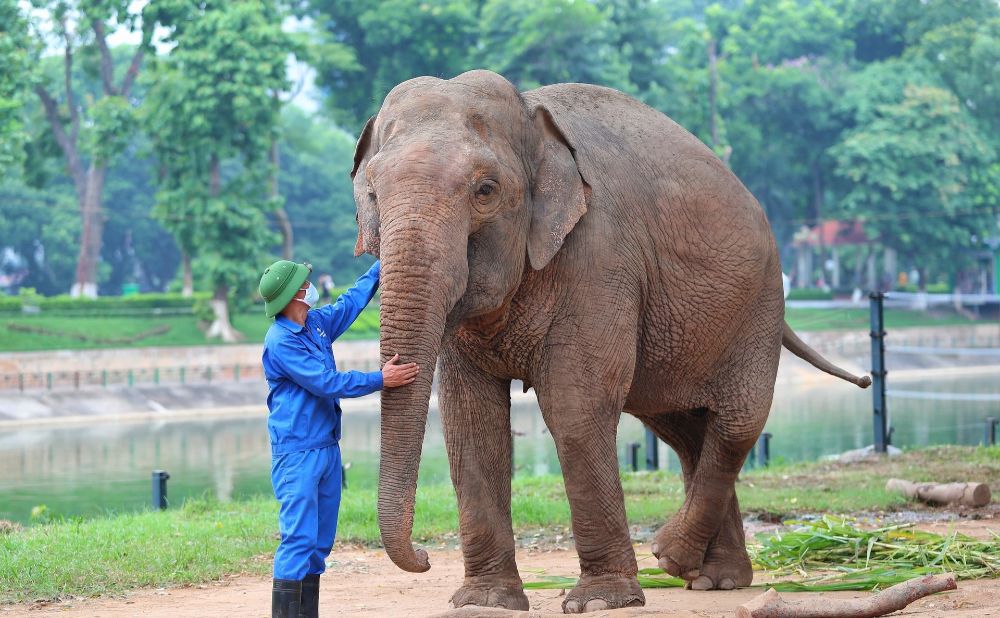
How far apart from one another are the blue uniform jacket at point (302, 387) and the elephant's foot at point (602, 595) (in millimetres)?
1333

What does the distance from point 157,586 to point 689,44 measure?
152ft

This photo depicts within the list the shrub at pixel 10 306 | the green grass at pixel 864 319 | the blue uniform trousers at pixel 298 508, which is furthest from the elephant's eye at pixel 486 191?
the green grass at pixel 864 319

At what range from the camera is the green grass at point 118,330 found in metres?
33.9

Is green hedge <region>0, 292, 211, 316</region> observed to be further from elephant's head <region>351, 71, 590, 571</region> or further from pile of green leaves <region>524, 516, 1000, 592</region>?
elephant's head <region>351, 71, 590, 571</region>

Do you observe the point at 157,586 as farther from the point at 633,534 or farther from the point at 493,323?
the point at 633,534

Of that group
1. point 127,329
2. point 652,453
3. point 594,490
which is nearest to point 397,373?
point 594,490

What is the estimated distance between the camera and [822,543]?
726 cm

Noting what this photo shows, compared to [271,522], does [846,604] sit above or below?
above

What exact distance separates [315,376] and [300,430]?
9.4 inches

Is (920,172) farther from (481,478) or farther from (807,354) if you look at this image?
(481,478)

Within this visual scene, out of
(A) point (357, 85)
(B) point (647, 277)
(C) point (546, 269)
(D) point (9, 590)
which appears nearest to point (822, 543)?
(B) point (647, 277)

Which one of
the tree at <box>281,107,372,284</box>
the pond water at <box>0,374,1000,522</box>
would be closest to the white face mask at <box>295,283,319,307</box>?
the pond water at <box>0,374,1000,522</box>

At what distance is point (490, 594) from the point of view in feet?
19.6

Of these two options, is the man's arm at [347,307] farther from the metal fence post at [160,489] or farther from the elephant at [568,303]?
the metal fence post at [160,489]
